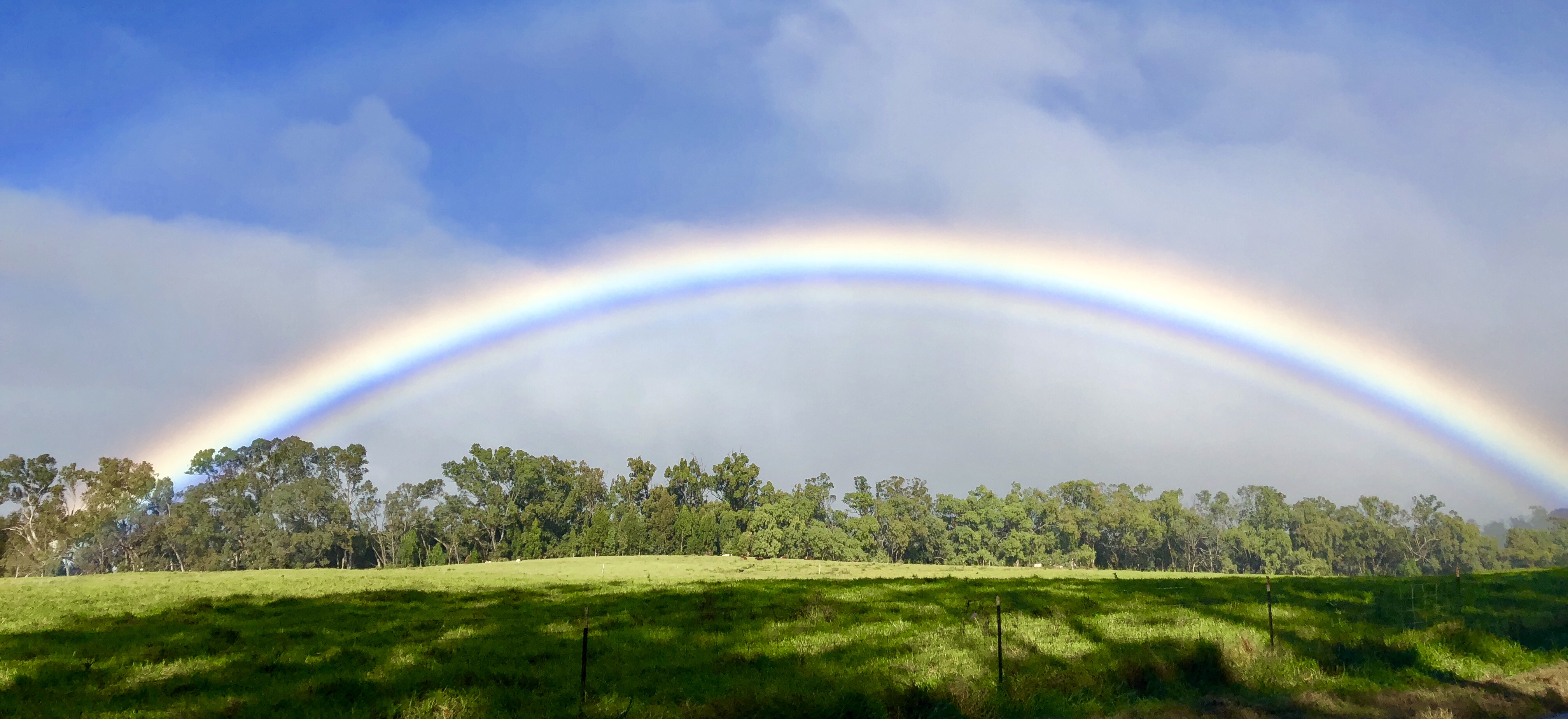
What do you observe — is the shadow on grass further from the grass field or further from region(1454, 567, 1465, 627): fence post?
region(1454, 567, 1465, 627): fence post

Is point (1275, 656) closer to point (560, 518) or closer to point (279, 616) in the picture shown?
point (279, 616)

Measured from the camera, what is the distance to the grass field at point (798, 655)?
49.3ft

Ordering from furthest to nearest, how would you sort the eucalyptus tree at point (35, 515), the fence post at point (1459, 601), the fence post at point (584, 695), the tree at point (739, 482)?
the tree at point (739, 482)
the eucalyptus tree at point (35, 515)
the fence post at point (1459, 601)
the fence post at point (584, 695)

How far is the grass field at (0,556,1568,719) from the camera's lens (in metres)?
15.0

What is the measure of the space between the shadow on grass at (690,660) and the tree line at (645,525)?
113881 mm

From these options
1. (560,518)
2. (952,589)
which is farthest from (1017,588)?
(560,518)

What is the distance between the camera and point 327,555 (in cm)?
14650

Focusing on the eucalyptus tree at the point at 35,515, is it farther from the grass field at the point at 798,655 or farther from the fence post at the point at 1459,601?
the fence post at the point at 1459,601

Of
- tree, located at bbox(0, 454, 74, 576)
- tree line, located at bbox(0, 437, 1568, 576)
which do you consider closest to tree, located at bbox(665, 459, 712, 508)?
tree line, located at bbox(0, 437, 1568, 576)

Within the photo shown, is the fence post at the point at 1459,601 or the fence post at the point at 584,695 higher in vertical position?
the fence post at the point at 584,695

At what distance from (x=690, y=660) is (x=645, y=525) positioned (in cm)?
13996

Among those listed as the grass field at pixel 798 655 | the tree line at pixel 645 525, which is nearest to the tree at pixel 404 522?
the tree line at pixel 645 525

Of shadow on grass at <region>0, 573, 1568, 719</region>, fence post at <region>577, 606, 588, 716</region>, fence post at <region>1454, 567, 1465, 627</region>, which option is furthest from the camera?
fence post at <region>1454, 567, 1465, 627</region>

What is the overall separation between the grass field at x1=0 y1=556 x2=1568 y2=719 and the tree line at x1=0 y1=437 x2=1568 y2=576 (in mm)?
111158
